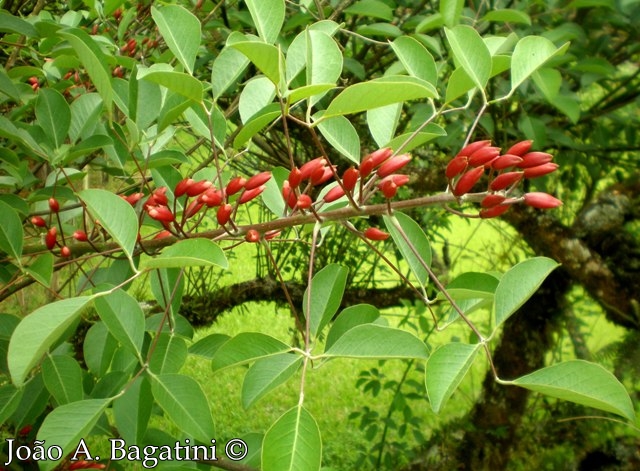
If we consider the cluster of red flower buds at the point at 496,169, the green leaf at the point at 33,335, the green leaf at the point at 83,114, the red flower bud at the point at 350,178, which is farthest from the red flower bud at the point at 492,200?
the green leaf at the point at 83,114

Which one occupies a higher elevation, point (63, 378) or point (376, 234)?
point (376, 234)

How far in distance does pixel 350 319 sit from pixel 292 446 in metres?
0.18

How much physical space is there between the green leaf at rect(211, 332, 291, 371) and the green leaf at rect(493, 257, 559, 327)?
17cm

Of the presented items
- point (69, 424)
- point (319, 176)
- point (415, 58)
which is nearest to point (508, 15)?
point (415, 58)

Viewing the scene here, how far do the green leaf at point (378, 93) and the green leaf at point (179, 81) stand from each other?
12 centimetres

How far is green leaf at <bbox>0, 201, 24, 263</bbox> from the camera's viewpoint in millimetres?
671

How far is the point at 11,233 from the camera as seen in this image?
0.67 metres

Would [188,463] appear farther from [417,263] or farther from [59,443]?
[417,263]

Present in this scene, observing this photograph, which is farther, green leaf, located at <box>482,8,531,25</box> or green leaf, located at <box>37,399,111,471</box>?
green leaf, located at <box>482,8,531,25</box>

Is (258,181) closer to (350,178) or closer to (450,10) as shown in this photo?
(350,178)

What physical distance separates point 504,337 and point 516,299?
5.26 feet

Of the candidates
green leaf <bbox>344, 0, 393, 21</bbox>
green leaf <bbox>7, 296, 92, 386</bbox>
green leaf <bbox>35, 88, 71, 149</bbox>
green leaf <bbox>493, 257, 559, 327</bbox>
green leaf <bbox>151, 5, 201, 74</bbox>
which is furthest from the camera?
green leaf <bbox>344, 0, 393, 21</bbox>

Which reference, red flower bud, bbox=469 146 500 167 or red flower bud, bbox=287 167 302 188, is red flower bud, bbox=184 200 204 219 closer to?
red flower bud, bbox=287 167 302 188

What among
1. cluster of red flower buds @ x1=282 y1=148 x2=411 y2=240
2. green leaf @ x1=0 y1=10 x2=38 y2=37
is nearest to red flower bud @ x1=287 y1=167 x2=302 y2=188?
cluster of red flower buds @ x1=282 y1=148 x2=411 y2=240
